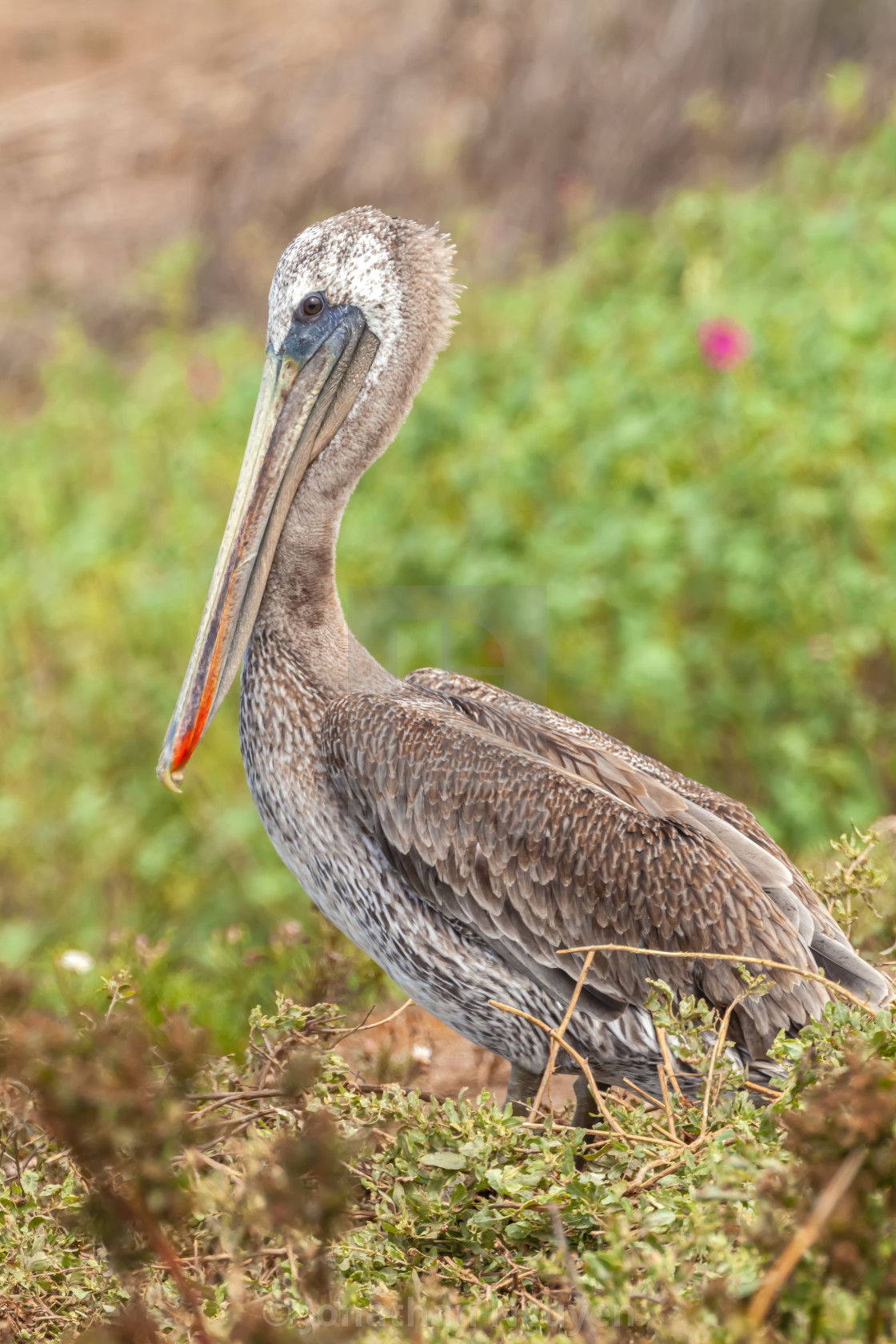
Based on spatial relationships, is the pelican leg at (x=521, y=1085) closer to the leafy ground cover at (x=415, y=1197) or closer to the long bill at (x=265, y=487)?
the leafy ground cover at (x=415, y=1197)

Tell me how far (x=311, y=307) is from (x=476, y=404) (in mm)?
4291

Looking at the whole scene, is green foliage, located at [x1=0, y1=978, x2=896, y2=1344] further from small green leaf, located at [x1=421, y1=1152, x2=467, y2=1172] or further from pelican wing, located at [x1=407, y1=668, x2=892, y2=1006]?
pelican wing, located at [x1=407, y1=668, x2=892, y2=1006]

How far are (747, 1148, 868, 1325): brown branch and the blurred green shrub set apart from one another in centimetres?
223

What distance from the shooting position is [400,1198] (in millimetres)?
2477

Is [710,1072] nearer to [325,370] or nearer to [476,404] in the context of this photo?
[325,370]

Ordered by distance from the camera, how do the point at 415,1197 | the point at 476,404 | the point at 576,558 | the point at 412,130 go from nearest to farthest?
the point at 415,1197, the point at 576,558, the point at 476,404, the point at 412,130

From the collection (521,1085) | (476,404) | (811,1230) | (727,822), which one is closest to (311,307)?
(727,822)

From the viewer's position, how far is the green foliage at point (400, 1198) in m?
1.73

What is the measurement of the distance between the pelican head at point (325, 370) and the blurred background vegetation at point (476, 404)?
3.01 feet

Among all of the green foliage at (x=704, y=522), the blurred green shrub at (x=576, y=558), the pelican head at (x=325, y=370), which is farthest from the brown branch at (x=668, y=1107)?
the green foliage at (x=704, y=522)

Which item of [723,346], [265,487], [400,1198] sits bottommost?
[400,1198]

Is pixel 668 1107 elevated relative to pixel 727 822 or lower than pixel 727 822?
lower

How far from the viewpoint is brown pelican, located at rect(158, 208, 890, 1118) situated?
2.81m

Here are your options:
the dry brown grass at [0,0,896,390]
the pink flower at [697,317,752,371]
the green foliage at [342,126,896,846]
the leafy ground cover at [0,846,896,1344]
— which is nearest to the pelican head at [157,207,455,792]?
the leafy ground cover at [0,846,896,1344]
